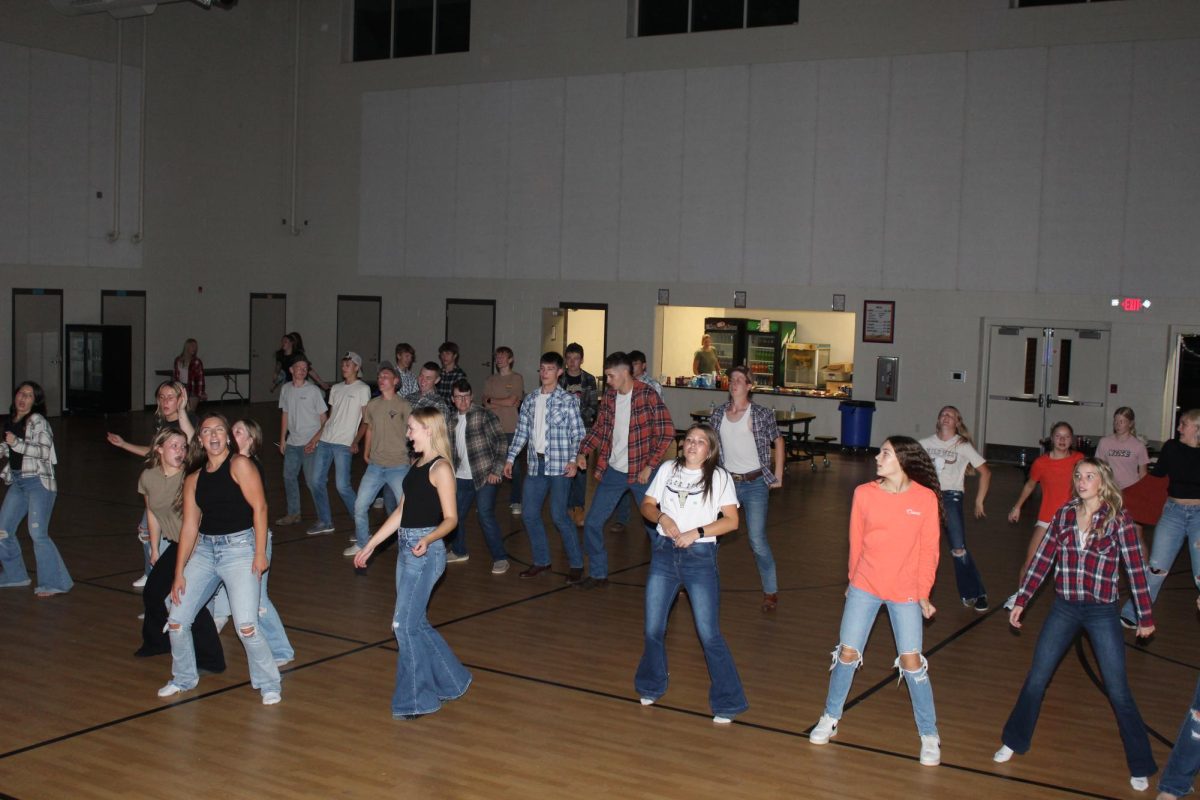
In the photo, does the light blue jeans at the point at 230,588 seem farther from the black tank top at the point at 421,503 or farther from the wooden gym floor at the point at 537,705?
the black tank top at the point at 421,503

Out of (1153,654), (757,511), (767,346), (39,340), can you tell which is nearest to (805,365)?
(767,346)

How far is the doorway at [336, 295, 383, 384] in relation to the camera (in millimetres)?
28375

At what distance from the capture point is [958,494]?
9.77m

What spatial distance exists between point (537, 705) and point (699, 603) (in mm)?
1281

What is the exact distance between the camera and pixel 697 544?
266 inches

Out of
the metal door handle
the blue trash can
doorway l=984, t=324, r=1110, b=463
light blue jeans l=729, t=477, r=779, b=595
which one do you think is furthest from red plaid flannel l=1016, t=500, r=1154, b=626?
the blue trash can

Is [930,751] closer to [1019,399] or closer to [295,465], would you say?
[295,465]

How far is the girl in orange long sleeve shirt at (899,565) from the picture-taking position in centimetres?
618

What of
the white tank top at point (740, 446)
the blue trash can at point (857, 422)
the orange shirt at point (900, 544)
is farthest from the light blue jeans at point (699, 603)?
the blue trash can at point (857, 422)

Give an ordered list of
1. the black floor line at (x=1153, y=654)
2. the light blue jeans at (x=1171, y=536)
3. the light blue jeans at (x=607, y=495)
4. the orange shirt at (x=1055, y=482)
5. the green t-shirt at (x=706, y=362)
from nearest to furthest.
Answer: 1. the black floor line at (x=1153, y=654)
2. the light blue jeans at (x=1171, y=536)
3. the orange shirt at (x=1055, y=482)
4. the light blue jeans at (x=607, y=495)
5. the green t-shirt at (x=706, y=362)

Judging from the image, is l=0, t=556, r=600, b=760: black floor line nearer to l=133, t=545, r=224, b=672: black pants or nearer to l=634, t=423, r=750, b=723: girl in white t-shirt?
l=133, t=545, r=224, b=672: black pants

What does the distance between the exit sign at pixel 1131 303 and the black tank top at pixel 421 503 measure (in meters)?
17.0

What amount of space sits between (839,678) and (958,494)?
12.4ft

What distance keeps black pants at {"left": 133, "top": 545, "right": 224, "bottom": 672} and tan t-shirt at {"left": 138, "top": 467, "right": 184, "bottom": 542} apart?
0.13 meters
